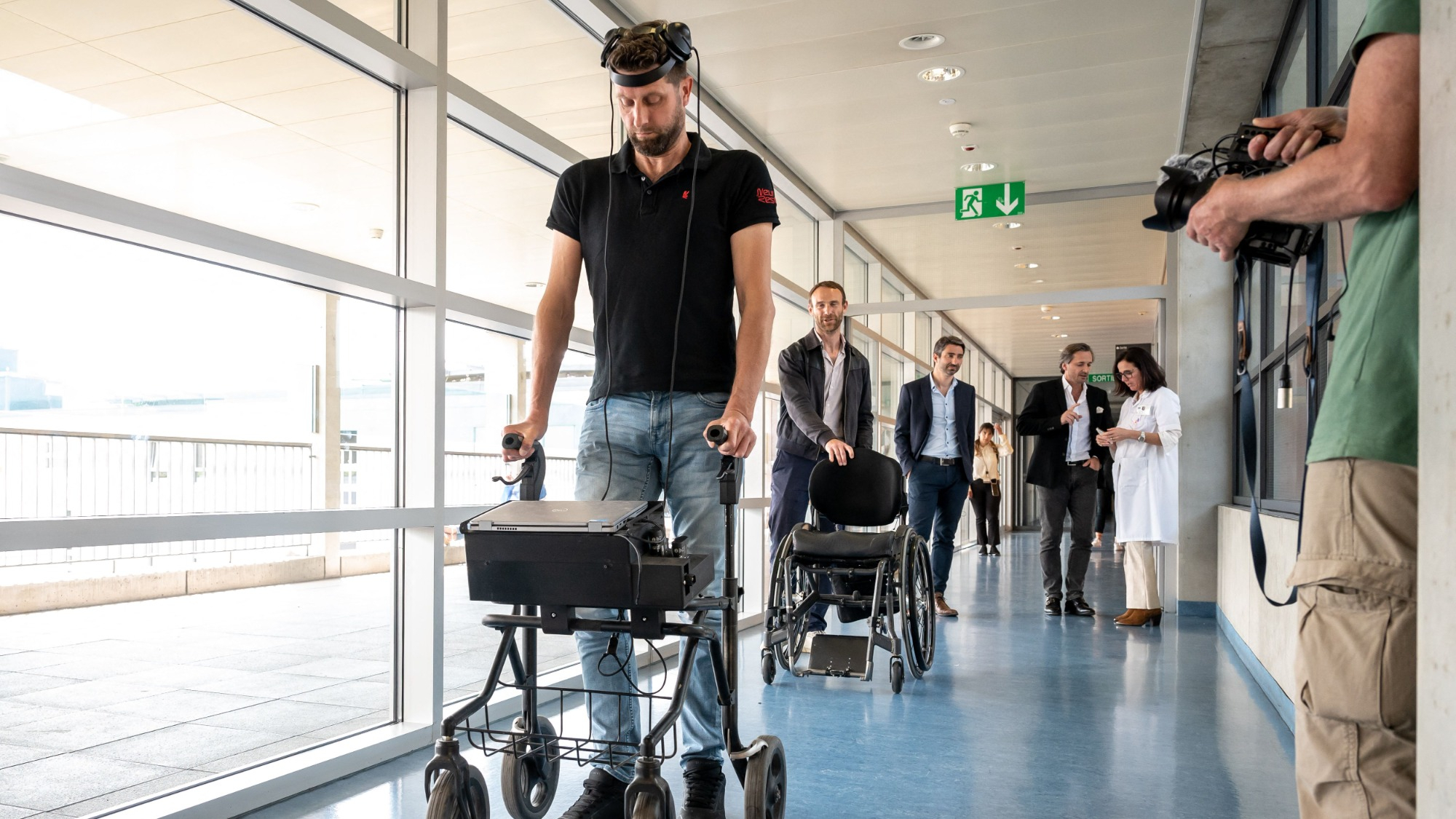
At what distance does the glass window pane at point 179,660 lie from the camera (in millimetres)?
2658

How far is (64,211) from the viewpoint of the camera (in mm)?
1946

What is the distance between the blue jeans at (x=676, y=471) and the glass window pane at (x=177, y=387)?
92 cm

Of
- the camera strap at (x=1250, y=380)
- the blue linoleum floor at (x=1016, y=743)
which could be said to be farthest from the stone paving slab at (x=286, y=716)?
the camera strap at (x=1250, y=380)

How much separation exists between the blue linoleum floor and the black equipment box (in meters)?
0.94

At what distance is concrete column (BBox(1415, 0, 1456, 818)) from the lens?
37.5 inches

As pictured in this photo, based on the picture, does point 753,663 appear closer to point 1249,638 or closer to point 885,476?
point 885,476

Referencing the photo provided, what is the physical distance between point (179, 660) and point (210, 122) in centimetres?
252

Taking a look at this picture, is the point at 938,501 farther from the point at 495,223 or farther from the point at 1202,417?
the point at 495,223

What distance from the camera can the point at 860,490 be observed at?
4180 mm

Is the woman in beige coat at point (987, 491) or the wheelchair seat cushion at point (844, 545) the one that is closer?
the wheelchair seat cushion at point (844, 545)

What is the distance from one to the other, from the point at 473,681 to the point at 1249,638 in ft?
10.7

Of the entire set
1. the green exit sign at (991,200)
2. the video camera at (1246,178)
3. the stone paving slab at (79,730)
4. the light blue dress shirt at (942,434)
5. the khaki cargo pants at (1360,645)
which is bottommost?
the stone paving slab at (79,730)

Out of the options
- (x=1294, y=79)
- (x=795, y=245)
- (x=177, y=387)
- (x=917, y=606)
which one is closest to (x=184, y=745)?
(x=177, y=387)

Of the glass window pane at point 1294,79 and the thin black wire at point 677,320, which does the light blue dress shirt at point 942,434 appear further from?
the thin black wire at point 677,320
